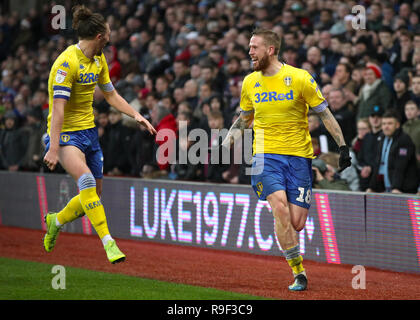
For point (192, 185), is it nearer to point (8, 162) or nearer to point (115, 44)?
point (8, 162)

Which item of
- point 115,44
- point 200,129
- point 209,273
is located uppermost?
point 115,44

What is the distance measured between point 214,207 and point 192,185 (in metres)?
0.59

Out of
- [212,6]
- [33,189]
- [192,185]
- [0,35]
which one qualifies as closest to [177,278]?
[192,185]

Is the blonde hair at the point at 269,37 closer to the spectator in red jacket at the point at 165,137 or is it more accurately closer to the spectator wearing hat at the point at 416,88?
the spectator wearing hat at the point at 416,88

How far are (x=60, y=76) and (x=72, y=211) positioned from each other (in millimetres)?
1540

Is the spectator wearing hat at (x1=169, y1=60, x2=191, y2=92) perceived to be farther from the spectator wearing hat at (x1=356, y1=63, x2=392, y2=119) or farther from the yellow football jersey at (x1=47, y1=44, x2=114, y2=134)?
the yellow football jersey at (x1=47, y1=44, x2=114, y2=134)

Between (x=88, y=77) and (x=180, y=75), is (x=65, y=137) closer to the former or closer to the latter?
(x=88, y=77)

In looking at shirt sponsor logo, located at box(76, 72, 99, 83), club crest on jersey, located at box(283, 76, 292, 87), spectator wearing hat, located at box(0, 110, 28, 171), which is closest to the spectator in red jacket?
spectator wearing hat, located at box(0, 110, 28, 171)

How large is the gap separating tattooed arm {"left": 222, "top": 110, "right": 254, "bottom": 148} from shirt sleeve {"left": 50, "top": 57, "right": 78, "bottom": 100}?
5.80ft

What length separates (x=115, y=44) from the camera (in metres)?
21.3

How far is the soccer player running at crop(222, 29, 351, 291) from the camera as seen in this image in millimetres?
8008

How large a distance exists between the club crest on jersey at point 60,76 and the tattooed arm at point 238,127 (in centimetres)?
185

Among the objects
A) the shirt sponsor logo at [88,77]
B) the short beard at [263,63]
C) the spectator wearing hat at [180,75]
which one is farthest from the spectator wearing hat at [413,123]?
the spectator wearing hat at [180,75]

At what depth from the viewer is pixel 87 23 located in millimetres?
8164
